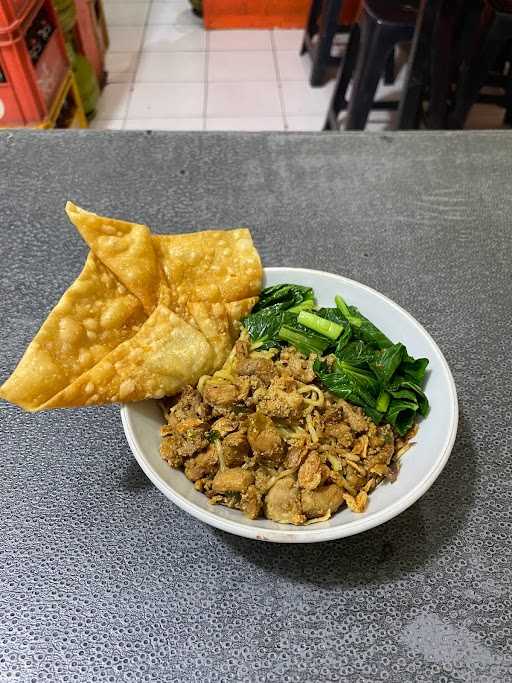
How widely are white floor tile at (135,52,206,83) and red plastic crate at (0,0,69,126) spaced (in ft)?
4.44

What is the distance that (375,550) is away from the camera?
102 centimetres

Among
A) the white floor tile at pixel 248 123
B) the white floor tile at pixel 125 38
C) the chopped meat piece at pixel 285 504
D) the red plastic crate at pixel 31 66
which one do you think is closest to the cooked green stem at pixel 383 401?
the chopped meat piece at pixel 285 504

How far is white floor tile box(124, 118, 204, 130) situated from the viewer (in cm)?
357

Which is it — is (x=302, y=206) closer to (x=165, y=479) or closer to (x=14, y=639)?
(x=165, y=479)

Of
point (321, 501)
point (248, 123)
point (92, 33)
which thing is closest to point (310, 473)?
point (321, 501)

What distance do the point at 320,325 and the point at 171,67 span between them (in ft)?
11.9

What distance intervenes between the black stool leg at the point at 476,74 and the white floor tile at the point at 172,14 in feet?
8.12

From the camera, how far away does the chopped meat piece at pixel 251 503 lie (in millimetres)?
898

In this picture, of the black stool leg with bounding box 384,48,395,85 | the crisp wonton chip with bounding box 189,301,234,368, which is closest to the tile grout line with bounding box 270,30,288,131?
Answer: the black stool leg with bounding box 384,48,395,85

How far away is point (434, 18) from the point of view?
2496 mm

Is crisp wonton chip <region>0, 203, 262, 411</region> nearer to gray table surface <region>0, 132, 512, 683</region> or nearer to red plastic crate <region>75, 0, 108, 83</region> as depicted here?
gray table surface <region>0, 132, 512, 683</region>

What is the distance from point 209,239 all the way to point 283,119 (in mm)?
2793

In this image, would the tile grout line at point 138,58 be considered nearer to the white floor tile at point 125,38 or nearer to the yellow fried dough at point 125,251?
the white floor tile at point 125,38

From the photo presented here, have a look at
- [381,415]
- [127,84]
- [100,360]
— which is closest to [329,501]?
[381,415]
